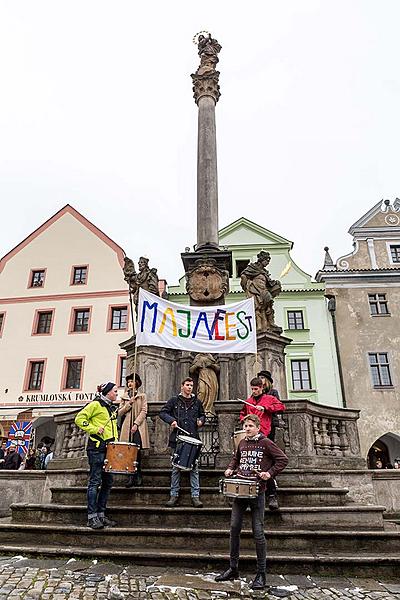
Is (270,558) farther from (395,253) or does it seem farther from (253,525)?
(395,253)

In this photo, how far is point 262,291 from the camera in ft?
35.8

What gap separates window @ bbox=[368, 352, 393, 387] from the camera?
2441 cm

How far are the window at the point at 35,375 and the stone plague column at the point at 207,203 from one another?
16.8m

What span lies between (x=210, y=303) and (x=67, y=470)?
504cm

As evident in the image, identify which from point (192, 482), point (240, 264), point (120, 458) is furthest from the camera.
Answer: point (240, 264)

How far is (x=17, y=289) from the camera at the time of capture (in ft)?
94.9

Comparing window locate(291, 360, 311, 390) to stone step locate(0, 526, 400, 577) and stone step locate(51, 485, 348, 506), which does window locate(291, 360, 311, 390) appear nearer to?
stone step locate(51, 485, 348, 506)

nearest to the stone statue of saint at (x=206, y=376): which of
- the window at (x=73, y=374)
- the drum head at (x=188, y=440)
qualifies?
the drum head at (x=188, y=440)

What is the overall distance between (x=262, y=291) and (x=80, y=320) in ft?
61.9

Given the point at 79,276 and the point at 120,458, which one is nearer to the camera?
the point at 120,458

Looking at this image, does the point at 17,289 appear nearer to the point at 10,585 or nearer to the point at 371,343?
the point at 371,343

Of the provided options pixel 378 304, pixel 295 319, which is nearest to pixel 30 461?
pixel 295 319

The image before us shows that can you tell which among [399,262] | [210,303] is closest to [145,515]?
[210,303]

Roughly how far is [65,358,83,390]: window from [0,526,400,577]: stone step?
20489 millimetres
